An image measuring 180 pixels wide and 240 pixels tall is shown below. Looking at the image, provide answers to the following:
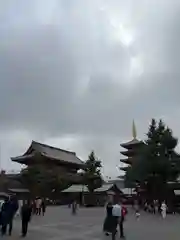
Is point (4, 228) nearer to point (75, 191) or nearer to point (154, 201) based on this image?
point (154, 201)

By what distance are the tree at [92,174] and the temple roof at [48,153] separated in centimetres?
947

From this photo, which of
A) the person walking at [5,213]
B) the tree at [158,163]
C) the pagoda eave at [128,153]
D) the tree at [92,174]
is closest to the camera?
the person walking at [5,213]

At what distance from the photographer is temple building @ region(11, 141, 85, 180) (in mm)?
63438

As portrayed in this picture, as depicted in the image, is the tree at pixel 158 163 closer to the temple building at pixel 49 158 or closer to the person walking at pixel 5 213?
the temple building at pixel 49 158

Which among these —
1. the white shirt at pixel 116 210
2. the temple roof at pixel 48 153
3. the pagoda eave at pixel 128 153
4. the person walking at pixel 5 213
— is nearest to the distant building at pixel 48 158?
the temple roof at pixel 48 153

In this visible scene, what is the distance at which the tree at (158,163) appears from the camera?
138ft

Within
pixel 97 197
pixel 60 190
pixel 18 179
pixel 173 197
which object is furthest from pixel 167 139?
pixel 18 179

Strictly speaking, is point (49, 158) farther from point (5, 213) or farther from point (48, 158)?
point (5, 213)

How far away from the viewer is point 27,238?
1630 cm

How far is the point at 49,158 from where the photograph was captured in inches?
2566

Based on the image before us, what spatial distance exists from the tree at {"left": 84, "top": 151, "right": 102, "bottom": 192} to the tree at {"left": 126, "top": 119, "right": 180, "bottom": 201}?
13265mm

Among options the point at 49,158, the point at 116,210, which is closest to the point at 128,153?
the point at 49,158

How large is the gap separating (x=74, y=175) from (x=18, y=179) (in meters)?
10.9

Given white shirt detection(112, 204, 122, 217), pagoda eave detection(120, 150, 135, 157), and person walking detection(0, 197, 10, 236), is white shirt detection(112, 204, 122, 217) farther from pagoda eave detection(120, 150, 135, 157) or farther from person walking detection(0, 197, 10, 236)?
pagoda eave detection(120, 150, 135, 157)
